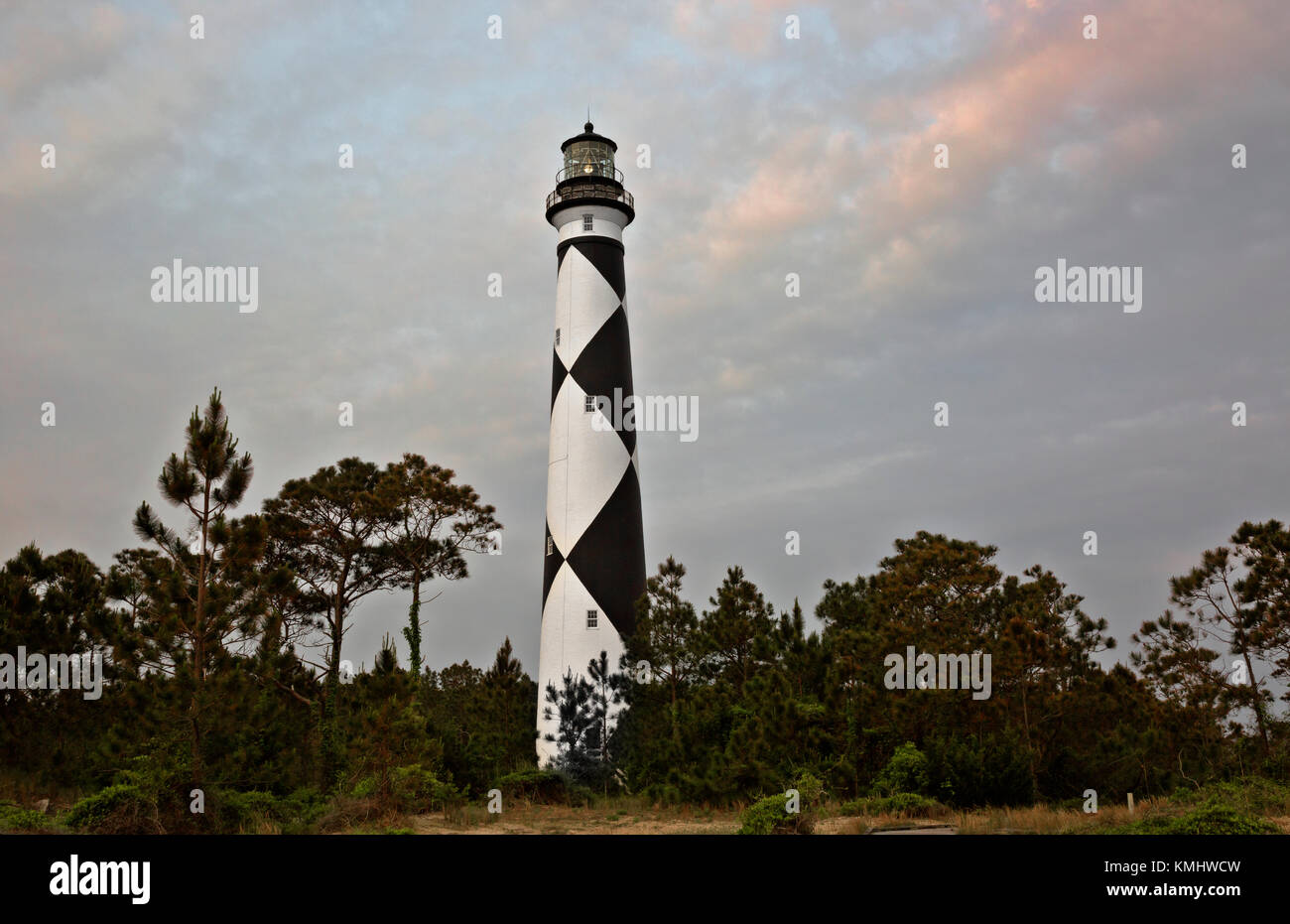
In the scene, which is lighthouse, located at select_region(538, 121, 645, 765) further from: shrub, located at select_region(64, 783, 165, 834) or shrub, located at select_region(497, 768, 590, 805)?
shrub, located at select_region(64, 783, 165, 834)

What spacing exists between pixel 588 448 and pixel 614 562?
3.29 m

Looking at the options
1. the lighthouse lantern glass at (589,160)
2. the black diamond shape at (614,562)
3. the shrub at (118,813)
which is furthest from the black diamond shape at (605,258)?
the shrub at (118,813)

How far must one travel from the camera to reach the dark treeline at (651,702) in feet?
50.0

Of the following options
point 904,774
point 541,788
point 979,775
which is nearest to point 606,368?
→ point 541,788

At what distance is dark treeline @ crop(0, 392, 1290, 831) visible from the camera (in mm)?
15250

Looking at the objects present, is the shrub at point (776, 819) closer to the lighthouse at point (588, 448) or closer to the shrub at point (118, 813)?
the shrub at point (118, 813)

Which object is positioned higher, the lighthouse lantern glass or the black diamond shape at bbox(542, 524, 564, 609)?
the lighthouse lantern glass

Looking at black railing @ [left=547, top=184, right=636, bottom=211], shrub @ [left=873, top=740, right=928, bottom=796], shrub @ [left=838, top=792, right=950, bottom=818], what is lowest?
shrub @ [left=838, top=792, right=950, bottom=818]

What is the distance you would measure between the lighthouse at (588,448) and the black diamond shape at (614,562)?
0.09ft

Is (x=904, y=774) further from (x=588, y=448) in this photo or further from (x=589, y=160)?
(x=589, y=160)

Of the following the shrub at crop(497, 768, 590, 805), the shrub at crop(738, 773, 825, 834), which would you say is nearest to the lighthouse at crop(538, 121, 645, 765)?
the shrub at crop(497, 768, 590, 805)

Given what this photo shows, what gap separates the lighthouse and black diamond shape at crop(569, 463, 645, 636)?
0.03m

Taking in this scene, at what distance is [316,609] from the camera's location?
101 feet
